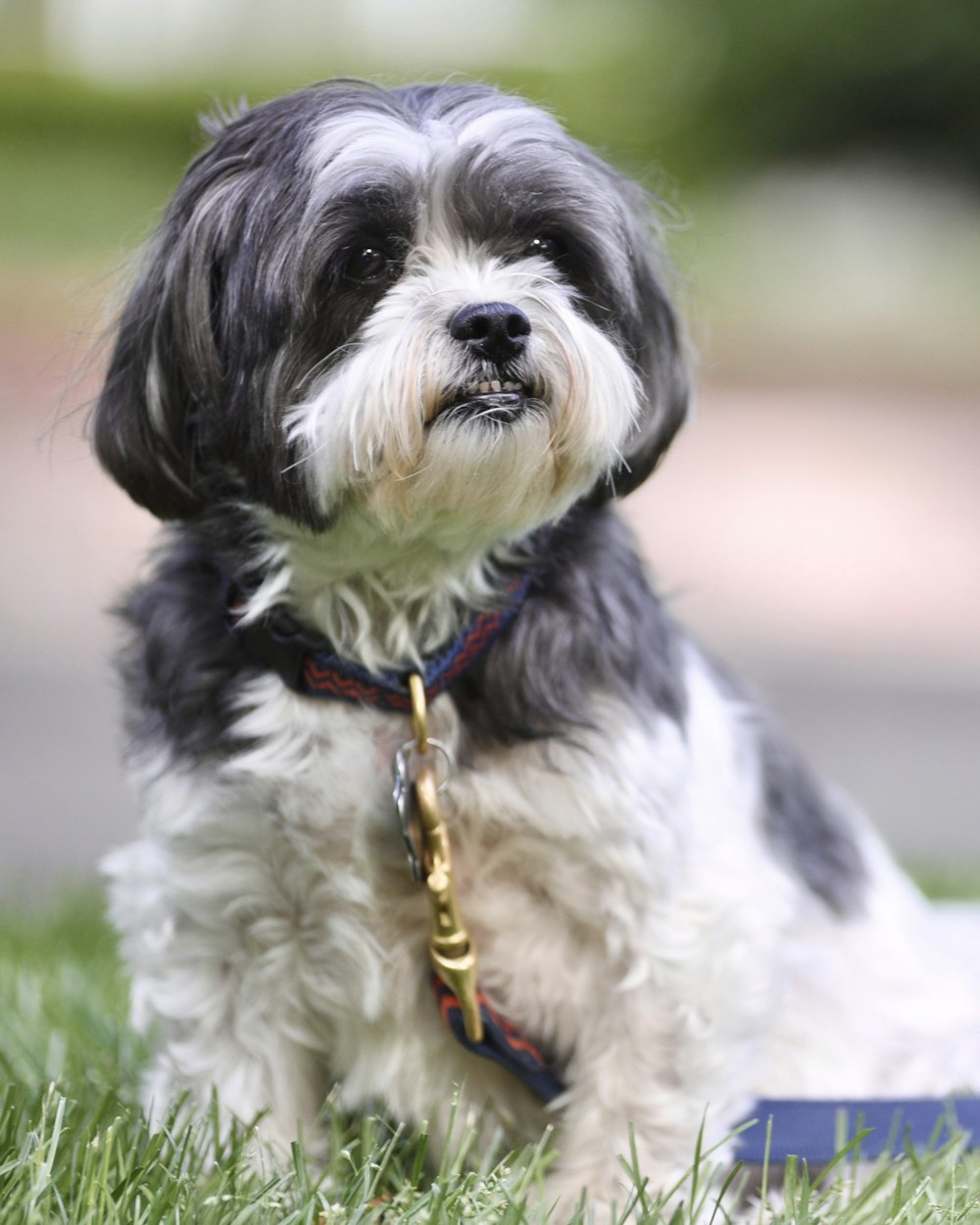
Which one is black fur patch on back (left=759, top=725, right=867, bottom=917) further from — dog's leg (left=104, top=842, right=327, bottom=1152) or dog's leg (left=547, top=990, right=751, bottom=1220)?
dog's leg (left=104, top=842, right=327, bottom=1152)

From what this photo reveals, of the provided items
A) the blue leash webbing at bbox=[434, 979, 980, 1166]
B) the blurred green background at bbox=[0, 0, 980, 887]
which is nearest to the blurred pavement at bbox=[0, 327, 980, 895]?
the blurred green background at bbox=[0, 0, 980, 887]

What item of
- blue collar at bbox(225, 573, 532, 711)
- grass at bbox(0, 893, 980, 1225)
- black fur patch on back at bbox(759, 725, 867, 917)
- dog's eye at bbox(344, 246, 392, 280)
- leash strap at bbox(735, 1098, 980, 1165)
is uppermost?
dog's eye at bbox(344, 246, 392, 280)

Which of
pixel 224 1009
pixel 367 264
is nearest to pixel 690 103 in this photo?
pixel 367 264

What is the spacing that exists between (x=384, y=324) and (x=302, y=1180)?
1320mm

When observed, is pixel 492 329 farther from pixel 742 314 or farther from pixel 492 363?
pixel 742 314

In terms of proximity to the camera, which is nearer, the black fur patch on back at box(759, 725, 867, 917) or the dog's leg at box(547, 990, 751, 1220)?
the dog's leg at box(547, 990, 751, 1220)

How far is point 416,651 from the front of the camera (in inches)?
112

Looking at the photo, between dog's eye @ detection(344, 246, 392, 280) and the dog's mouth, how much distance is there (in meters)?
0.29

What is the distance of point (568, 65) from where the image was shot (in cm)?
1766

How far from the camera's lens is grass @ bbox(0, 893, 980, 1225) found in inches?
91.4

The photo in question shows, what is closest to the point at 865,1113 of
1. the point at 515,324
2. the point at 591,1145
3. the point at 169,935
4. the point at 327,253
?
the point at 591,1145

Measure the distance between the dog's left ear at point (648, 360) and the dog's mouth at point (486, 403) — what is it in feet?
1.22

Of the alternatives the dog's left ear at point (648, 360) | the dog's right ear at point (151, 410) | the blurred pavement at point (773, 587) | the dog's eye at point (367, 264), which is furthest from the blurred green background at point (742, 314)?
the dog's right ear at point (151, 410)

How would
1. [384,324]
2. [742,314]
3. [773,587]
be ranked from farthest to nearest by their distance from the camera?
[742,314]
[773,587]
[384,324]
